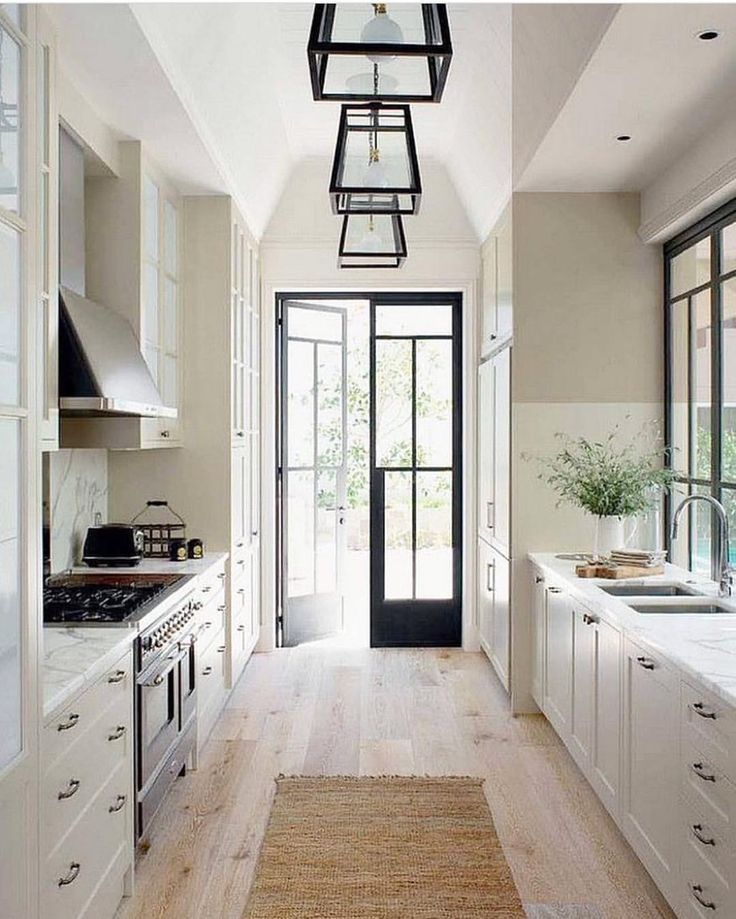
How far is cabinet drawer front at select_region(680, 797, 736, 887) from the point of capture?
2.16m

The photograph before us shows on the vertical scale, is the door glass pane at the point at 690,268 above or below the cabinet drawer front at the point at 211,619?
above

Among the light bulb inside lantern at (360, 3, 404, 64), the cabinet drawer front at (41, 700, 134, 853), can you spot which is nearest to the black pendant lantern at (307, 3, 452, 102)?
the light bulb inside lantern at (360, 3, 404, 64)

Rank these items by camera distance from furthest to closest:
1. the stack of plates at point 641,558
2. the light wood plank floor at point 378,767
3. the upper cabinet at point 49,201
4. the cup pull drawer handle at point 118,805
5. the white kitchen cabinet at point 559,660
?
the stack of plates at point 641,558
the white kitchen cabinet at point 559,660
the light wood plank floor at point 378,767
the cup pull drawer handle at point 118,805
the upper cabinet at point 49,201

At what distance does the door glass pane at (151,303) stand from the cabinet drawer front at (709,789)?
2.76m

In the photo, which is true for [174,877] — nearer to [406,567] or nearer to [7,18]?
[7,18]

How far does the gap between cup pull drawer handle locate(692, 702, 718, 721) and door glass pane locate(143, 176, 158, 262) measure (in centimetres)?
290

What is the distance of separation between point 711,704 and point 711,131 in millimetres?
2298

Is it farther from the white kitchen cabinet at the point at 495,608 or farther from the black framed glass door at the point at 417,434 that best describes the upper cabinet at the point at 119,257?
the black framed glass door at the point at 417,434

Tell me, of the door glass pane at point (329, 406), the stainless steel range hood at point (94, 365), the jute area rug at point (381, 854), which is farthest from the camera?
the door glass pane at point (329, 406)

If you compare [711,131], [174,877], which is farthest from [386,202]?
[174,877]

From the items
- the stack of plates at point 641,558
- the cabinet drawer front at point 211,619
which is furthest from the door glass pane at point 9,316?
the stack of plates at point 641,558

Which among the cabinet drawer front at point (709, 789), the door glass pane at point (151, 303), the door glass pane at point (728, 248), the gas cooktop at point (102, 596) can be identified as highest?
the door glass pane at point (728, 248)

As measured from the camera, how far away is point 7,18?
1.99m

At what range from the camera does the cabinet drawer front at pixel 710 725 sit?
2.19 m
